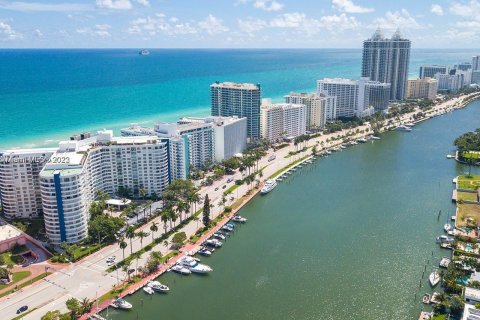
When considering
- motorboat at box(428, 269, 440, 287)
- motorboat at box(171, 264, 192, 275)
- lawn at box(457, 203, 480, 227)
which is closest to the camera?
motorboat at box(428, 269, 440, 287)

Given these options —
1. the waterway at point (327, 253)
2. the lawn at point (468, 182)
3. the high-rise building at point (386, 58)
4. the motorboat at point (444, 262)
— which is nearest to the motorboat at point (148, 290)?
the waterway at point (327, 253)

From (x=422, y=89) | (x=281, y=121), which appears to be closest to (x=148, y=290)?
(x=281, y=121)

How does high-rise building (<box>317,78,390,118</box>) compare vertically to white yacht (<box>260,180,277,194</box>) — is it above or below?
above

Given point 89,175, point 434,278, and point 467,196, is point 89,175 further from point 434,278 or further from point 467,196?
point 467,196

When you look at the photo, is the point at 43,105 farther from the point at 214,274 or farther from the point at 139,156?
the point at 214,274

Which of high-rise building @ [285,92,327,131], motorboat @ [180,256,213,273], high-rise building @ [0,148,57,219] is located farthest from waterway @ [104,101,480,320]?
high-rise building @ [285,92,327,131]

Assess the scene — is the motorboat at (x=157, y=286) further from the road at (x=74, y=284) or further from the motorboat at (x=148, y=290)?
the road at (x=74, y=284)

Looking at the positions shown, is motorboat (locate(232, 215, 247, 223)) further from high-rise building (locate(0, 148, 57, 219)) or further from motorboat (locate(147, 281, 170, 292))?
high-rise building (locate(0, 148, 57, 219))
